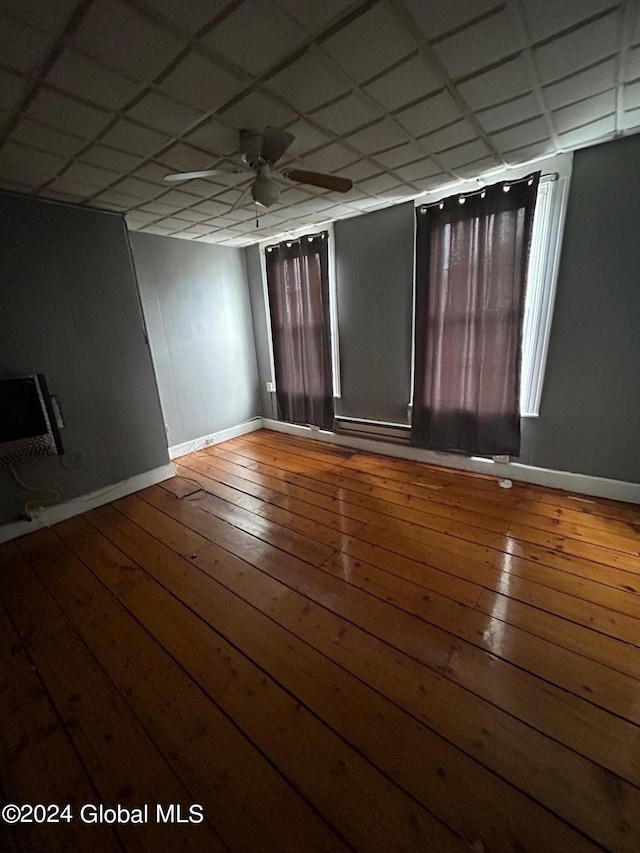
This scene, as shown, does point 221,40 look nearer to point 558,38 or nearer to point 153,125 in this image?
point 153,125

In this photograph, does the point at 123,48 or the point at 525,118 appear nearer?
the point at 123,48

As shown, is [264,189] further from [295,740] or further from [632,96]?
[295,740]

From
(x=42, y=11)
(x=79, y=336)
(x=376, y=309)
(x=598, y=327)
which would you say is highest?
(x=42, y=11)

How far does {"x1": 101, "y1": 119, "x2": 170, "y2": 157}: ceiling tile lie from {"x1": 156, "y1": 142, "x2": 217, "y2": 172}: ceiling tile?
7 centimetres

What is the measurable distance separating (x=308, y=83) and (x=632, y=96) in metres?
1.57

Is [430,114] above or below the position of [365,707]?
above

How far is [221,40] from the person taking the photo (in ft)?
3.77

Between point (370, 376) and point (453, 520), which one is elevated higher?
point (370, 376)

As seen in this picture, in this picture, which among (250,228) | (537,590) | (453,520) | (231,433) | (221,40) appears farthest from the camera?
(231,433)

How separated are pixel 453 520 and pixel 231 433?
3016 mm

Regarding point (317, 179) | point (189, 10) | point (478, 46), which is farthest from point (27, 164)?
point (478, 46)

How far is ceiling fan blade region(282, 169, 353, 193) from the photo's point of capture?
5.39 feet

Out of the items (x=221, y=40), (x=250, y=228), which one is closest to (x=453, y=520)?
(x=221, y=40)

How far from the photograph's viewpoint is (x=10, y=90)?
1.29 m
